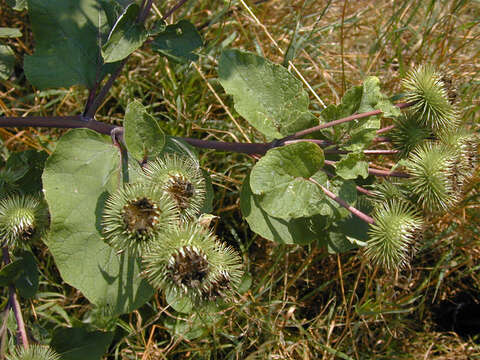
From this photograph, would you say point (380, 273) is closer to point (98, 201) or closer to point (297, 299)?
point (297, 299)

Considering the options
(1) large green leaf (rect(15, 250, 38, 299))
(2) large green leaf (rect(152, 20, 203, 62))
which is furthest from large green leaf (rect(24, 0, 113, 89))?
(1) large green leaf (rect(15, 250, 38, 299))

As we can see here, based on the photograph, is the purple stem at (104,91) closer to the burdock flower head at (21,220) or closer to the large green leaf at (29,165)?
the large green leaf at (29,165)

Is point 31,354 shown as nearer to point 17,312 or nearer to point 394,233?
point 17,312

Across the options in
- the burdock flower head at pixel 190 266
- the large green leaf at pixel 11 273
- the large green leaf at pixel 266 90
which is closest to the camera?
the burdock flower head at pixel 190 266

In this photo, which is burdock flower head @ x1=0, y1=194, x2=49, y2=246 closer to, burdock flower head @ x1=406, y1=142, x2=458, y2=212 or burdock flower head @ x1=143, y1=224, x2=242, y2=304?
burdock flower head @ x1=143, y1=224, x2=242, y2=304

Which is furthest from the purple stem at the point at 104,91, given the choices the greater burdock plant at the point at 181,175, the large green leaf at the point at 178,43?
the large green leaf at the point at 178,43

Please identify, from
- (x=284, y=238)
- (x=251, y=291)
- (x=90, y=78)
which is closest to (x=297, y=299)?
(x=251, y=291)

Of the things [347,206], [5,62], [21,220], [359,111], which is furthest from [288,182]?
[5,62]
